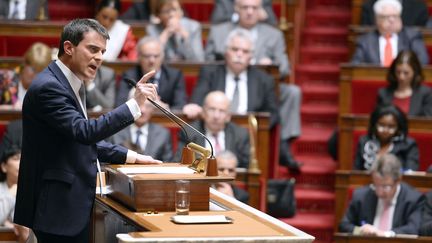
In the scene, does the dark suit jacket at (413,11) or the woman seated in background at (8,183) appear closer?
the woman seated in background at (8,183)

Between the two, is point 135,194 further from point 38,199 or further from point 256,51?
point 256,51

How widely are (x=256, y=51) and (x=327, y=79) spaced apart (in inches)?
30.4

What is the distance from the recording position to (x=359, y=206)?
459 centimetres

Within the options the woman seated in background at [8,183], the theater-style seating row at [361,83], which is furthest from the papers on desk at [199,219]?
the theater-style seating row at [361,83]

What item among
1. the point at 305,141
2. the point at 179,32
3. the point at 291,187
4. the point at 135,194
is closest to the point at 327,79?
the point at 305,141

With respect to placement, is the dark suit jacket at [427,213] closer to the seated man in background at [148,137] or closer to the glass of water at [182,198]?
the seated man in background at [148,137]

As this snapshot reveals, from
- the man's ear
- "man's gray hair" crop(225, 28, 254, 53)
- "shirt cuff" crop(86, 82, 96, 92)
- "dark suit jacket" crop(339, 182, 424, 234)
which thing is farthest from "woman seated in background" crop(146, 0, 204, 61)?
the man's ear

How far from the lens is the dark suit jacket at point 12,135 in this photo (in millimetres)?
4700

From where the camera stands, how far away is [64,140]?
272 cm

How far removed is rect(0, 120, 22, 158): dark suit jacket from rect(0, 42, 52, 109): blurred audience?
1.16 ft

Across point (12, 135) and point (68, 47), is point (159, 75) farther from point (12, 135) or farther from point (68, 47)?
point (68, 47)

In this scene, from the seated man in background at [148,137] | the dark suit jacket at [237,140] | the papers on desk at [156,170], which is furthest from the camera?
the dark suit jacket at [237,140]

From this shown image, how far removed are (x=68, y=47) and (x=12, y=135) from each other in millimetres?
2067

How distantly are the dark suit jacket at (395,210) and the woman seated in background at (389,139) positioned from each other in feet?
1.26
